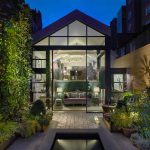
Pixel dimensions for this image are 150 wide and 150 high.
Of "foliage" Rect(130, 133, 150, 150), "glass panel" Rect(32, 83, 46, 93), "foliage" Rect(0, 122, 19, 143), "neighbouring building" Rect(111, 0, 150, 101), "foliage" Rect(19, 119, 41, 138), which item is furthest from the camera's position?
"glass panel" Rect(32, 83, 46, 93)

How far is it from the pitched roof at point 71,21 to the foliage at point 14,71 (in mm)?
4517

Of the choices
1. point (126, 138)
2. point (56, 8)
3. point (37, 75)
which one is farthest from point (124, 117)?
point (56, 8)

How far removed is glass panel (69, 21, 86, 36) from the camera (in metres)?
15.1

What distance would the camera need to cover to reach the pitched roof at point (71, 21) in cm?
1500

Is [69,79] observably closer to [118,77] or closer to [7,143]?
[118,77]

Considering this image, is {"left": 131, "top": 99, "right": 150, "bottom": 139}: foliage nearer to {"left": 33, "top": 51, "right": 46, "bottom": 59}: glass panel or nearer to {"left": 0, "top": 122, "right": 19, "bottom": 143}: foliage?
{"left": 0, "top": 122, "right": 19, "bottom": 143}: foliage

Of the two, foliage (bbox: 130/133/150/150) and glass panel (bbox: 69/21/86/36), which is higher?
glass panel (bbox: 69/21/86/36)

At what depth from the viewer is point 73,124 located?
11.4m

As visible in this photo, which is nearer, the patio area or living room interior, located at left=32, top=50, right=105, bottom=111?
the patio area

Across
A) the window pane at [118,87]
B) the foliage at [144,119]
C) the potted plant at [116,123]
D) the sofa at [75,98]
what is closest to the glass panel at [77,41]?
the window pane at [118,87]

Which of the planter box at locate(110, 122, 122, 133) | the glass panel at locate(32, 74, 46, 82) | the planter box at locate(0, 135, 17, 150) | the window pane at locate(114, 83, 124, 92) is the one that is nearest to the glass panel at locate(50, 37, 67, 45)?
the glass panel at locate(32, 74, 46, 82)

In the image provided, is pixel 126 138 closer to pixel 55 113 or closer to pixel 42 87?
pixel 55 113

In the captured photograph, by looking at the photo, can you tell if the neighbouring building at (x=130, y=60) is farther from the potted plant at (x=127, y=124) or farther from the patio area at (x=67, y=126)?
the patio area at (x=67, y=126)

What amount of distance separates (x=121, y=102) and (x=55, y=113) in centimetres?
511
